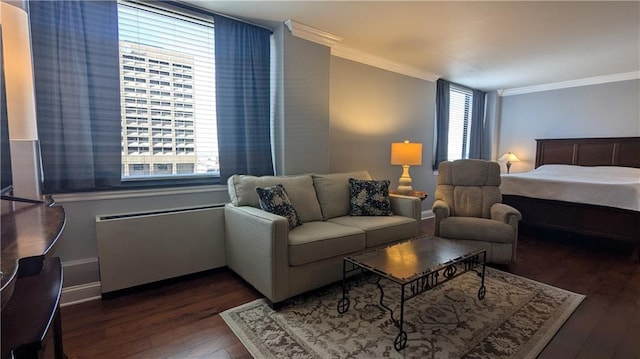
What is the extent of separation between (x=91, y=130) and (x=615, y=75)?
6885 millimetres

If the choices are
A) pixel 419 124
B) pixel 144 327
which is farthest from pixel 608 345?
pixel 419 124

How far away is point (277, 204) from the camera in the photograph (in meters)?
2.44

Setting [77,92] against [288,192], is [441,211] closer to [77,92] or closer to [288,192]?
[288,192]

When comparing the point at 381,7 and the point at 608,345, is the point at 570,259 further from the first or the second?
the point at 381,7

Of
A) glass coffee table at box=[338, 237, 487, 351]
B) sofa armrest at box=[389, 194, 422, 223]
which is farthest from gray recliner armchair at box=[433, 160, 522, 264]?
glass coffee table at box=[338, 237, 487, 351]

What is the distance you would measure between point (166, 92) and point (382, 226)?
7.23 feet

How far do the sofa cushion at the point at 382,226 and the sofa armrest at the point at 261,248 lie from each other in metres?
0.76

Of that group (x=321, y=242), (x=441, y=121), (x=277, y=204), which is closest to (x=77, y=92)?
(x=277, y=204)

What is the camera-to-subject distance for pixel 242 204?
260 cm

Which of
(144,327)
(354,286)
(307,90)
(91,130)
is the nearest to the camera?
(144,327)

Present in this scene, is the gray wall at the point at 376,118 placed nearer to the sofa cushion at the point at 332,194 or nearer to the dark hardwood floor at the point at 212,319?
the sofa cushion at the point at 332,194

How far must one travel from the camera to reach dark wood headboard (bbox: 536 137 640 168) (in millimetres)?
4516

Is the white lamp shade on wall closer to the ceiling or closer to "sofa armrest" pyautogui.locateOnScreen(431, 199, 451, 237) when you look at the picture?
the ceiling

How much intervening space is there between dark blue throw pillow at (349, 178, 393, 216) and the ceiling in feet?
5.22
